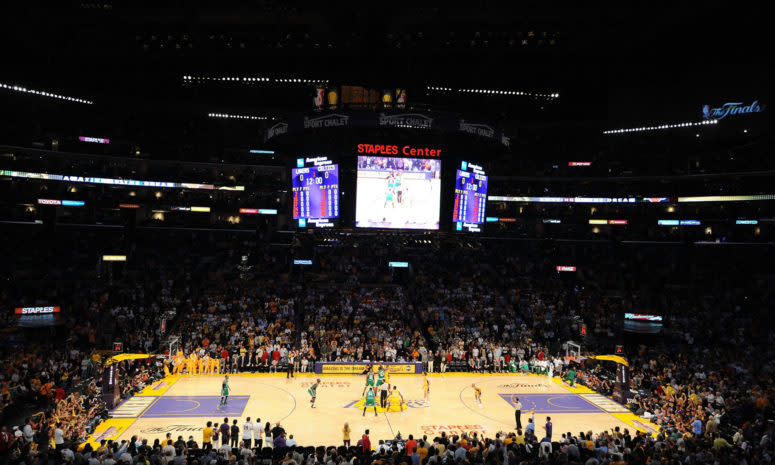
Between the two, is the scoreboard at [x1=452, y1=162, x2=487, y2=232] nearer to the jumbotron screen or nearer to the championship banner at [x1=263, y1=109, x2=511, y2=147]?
the jumbotron screen

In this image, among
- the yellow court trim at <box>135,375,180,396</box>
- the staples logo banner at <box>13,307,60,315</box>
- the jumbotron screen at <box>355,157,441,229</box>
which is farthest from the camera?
the staples logo banner at <box>13,307,60,315</box>

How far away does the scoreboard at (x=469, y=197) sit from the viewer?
79.9ft

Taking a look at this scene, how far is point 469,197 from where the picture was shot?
81.7ft

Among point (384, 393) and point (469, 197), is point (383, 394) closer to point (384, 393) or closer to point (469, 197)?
point (384, 393)

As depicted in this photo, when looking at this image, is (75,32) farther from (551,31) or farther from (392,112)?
(551,31)

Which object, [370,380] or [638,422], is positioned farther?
[370,380]

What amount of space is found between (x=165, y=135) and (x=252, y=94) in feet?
28.7

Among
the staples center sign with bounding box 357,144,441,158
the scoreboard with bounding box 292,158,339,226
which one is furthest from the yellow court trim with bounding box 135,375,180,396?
the staples center sign with bounding box 357,144,441,158

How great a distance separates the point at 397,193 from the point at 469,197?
3.78m

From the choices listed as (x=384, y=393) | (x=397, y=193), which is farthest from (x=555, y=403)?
(x=397, y=193)

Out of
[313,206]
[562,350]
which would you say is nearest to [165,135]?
[313,206]

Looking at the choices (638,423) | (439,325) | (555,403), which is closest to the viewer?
(638,423)

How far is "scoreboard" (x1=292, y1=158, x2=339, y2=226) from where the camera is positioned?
2358cm

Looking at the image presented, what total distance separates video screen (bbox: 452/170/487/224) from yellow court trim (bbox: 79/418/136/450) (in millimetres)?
16117
